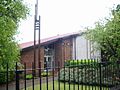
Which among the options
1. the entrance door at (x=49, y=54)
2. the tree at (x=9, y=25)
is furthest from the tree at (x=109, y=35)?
the entrance door at (x=49, y=54)

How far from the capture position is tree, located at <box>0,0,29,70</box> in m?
10.8

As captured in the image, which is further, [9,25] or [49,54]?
[49,54]

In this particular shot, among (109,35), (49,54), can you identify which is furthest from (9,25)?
(49,54)

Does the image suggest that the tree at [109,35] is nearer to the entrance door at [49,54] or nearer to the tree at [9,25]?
the tree at [9,25]

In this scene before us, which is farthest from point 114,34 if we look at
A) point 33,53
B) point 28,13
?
point 33,53

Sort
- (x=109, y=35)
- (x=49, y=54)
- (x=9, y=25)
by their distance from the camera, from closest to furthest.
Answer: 1. (x=9, y=25)
2. (x=109, y=35)
3. (x=49, y=54)

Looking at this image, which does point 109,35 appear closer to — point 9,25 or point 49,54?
point 9,25

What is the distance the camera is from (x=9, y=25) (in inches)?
431

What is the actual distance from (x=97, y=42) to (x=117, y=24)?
1.72 meters

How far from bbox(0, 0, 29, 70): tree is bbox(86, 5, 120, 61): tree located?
4.57 m

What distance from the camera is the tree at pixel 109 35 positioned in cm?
1416

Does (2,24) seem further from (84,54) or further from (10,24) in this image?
(84,54)

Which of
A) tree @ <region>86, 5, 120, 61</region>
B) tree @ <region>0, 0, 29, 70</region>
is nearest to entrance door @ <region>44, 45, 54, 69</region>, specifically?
tree @ <region>86, 5, 120, 61</region>

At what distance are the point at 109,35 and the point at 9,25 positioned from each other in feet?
18.8
